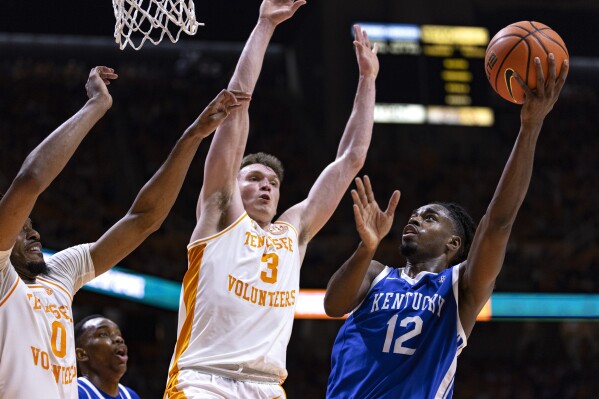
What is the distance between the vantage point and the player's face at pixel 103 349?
533 cm

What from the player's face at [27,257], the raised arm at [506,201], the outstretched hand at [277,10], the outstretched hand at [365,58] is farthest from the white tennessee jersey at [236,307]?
the outstretched hand at [365,58]

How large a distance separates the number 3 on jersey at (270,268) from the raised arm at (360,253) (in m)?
0.29

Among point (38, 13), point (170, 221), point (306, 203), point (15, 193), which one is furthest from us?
point (38, 13)

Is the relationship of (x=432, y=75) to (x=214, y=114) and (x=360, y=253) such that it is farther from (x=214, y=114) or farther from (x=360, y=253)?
(x=214, y=114)

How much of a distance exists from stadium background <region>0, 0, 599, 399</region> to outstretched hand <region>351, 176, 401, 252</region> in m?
7.72

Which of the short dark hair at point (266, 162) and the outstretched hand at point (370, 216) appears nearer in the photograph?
the outstretched hand at point (370, 216)

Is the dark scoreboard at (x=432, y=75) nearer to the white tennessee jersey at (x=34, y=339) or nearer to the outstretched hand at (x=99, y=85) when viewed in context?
the outstretched hand at (x=99, y=85)

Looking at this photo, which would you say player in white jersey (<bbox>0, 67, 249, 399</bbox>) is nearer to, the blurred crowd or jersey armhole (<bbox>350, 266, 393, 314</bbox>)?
jersey armhole (<bbox>350, 266, 393, 314</bbox>)

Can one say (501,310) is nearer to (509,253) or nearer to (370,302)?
(509,253)

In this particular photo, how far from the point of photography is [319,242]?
1466 cm

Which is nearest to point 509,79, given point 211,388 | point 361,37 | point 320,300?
point 361,37

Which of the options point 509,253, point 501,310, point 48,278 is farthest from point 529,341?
point 48,278

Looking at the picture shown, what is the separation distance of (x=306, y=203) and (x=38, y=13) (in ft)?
53.2

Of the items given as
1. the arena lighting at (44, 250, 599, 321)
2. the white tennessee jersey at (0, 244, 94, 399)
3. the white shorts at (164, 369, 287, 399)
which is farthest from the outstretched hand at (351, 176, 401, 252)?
the arena lighting at (44, 250, 599, 321)
